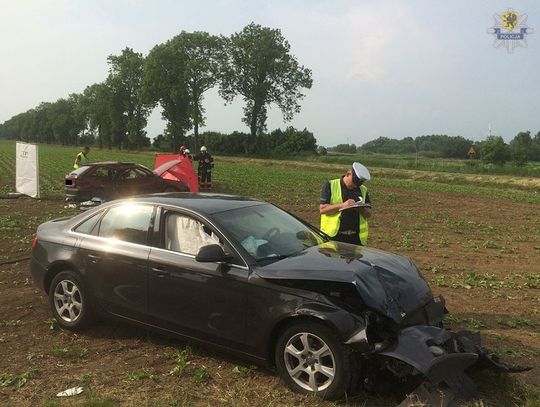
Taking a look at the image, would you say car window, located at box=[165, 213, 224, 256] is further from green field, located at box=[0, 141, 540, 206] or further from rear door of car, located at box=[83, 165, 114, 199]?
green field, located at box=[0, 141, 540, 206]

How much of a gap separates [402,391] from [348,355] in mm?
516

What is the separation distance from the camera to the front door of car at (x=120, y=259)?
502 centimetres

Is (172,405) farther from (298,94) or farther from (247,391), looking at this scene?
(298,94)

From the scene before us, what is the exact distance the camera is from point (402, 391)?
3.92 metres

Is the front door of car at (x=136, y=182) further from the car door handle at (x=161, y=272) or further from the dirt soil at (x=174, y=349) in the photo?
the car door handle at (x=161, y=272)

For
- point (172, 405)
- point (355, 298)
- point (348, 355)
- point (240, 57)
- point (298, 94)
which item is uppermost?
point (240, 57)

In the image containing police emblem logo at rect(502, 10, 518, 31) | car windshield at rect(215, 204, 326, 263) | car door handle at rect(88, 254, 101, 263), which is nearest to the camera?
car windshield at rect(215, 204, 326, 263)

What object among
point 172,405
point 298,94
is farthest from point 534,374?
point 298,94

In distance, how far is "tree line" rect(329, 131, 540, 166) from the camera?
49.1 metres

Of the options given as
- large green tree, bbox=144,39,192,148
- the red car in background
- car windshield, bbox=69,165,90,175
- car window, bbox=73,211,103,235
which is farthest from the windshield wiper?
large green tree, bbox=144,39,192,148

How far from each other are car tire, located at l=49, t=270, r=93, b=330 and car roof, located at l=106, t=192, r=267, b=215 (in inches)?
41.2

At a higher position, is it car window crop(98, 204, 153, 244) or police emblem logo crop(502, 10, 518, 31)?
police emblem logo crop(502, 10, 518, 31)

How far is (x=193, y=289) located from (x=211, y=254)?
0.44 m

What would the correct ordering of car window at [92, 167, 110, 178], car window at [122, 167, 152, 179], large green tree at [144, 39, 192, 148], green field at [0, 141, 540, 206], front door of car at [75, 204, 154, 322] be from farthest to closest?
large green tree at [144, 39, 192, 148] → green field at [0, 141, 540, 206] → car window at [122, 167, 152, 179] → car window at [92, 167, 110, 178] → front door of car at [75, 204, 154, 322]
